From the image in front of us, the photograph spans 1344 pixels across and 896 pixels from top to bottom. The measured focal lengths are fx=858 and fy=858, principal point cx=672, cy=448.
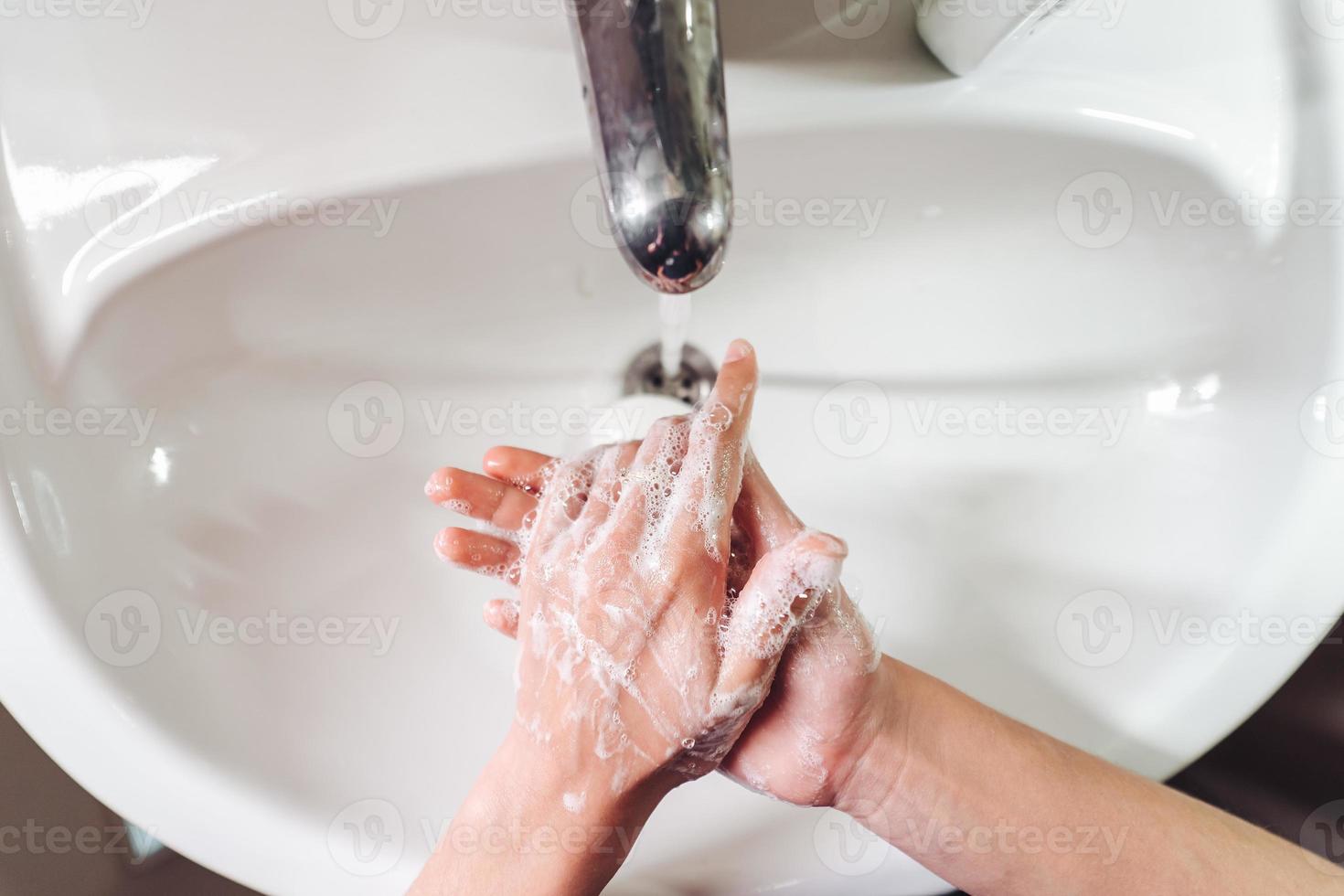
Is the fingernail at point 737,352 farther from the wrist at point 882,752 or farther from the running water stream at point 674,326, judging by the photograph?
the wrist at point 882,752

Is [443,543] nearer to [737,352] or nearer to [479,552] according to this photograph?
[479,552]

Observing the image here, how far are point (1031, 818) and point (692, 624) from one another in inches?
7.8

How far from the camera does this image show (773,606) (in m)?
0.41

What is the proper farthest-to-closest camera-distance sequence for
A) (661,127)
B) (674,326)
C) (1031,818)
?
1. (674,326)
2. (1031,818)
3. (661,127)

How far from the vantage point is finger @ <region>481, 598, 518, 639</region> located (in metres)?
0.48

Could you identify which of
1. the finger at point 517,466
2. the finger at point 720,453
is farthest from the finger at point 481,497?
the finger at point 720,453

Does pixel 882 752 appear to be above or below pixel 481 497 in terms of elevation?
below

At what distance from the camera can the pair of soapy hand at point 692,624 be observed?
414mm

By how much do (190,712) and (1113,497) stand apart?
0.54m

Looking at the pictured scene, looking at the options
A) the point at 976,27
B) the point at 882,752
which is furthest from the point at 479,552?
the point at 976,27

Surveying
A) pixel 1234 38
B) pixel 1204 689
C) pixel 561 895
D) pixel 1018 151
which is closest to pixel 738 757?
pixel 561 895

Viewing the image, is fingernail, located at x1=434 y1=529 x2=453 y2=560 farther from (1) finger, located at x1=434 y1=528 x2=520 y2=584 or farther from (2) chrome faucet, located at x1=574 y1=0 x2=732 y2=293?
(2) chrome faucet, located at x1=574 y1=0 x2=732 y2=293

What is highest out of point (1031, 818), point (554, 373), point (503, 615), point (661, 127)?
point (661, 127)

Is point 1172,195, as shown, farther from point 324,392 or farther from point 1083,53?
point 324,392
